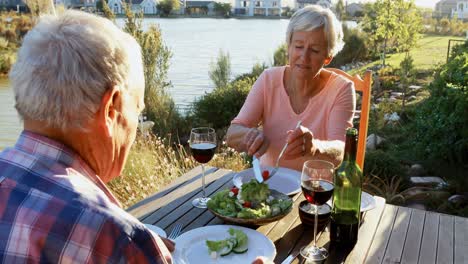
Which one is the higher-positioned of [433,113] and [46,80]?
[46,80]

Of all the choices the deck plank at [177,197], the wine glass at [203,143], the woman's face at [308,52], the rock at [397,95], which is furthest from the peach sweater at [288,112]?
the rock at [397,95]

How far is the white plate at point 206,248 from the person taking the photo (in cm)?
133

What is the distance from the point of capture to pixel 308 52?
225 centimetres

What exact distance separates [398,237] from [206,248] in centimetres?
70

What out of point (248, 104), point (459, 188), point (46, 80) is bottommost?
point (459, 188)

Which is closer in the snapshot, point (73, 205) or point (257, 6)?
point (73, 205)

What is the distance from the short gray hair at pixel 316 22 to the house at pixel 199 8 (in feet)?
78.8

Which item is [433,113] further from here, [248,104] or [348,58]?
[348,58]

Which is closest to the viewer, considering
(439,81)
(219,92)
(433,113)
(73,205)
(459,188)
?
(73,205)

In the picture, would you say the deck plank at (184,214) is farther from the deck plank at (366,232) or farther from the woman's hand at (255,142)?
the deck plank at (366,232)

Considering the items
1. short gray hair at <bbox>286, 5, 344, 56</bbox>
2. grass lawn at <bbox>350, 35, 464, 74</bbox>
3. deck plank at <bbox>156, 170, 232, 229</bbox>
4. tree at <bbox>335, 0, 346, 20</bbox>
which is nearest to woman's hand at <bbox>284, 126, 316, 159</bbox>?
deck plank at <bbox>156, 170, 232, 229</bbox>

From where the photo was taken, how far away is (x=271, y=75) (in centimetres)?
249

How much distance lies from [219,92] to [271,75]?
459 centimetres

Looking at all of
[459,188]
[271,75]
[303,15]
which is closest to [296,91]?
[271,75]
